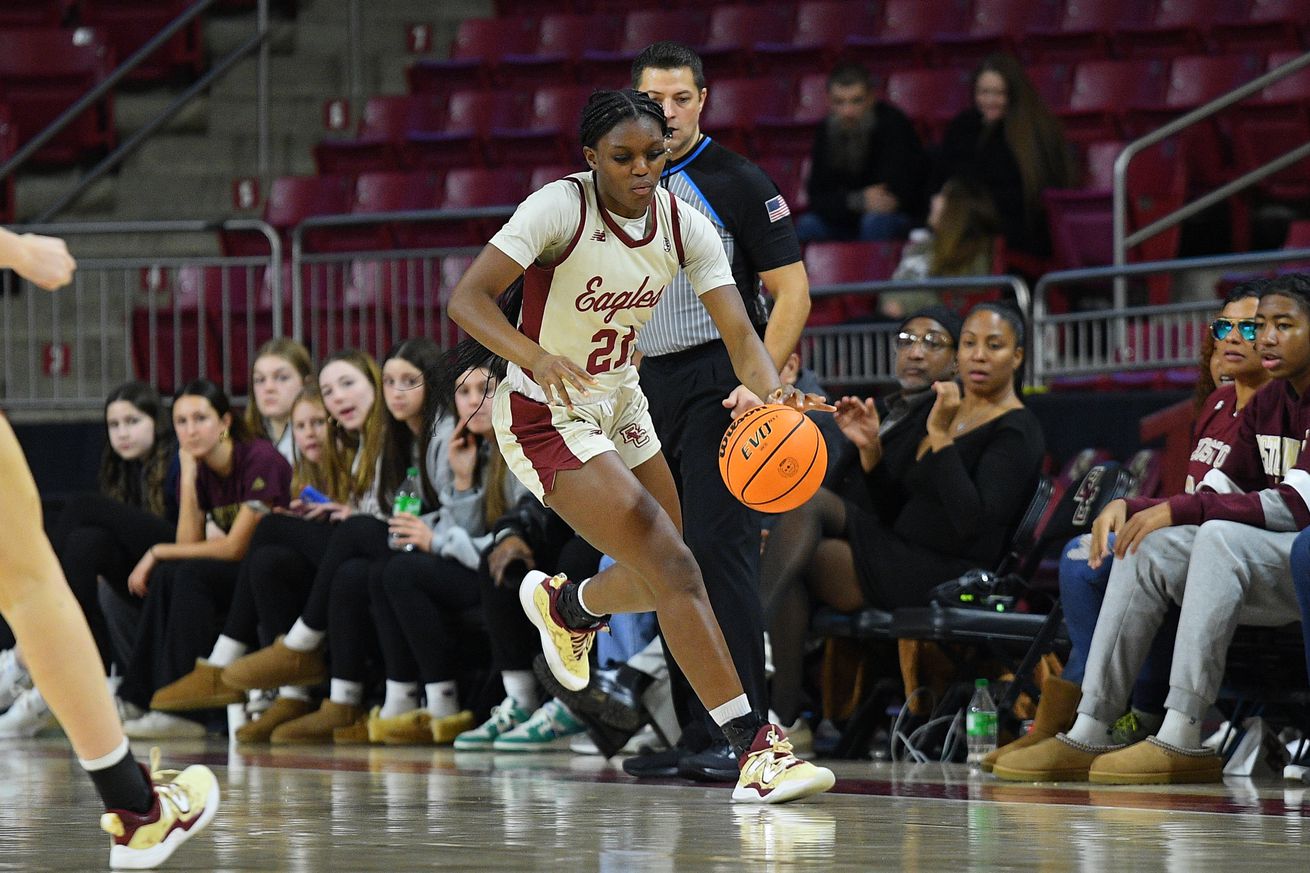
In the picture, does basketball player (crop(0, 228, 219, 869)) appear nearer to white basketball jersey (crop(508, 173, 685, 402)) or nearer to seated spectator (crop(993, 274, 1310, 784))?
white basketball jersey (crop(508, 173, 685, 402))

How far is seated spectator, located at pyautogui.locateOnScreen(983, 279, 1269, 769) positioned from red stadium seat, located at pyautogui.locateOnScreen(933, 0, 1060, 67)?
6.34 metres

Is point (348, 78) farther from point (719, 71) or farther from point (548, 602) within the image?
point (548, 602)

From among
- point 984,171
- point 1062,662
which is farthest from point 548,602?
point 984,171

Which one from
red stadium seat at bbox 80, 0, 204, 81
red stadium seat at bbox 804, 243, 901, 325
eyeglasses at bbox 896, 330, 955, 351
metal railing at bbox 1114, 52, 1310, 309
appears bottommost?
eyeglasses at bbox 896, 330, 955, 351

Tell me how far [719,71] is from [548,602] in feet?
26.3

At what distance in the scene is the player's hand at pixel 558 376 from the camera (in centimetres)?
438

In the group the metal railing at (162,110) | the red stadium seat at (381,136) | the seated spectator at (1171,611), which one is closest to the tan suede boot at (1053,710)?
the seated spectator at (1171,611)

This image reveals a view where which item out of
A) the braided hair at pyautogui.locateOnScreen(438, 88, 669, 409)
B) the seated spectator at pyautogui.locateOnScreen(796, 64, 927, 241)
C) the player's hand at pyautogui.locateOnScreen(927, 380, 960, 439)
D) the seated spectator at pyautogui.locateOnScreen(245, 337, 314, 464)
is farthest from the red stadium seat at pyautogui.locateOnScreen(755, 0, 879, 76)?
the braided hair at pyautogui.locateOnScreen(438, 88, 669, 409)

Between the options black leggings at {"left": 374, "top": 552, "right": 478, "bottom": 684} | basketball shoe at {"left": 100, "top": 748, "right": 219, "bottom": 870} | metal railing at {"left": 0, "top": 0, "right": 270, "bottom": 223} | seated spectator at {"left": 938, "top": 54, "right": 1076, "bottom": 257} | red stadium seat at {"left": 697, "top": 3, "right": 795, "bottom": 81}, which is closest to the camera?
basketball shoe at {"left": 100, "top": 748, "right": 219, "bottom": 870}

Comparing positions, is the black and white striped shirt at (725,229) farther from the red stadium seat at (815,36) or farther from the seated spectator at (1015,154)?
the red stadium seat at (815,36)

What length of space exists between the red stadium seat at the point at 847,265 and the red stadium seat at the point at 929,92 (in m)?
1.53

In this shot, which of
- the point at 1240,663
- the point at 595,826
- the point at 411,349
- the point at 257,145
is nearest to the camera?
the point at 595,826

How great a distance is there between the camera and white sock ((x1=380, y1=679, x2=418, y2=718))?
731cm

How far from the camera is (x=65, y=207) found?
13.2 metres
